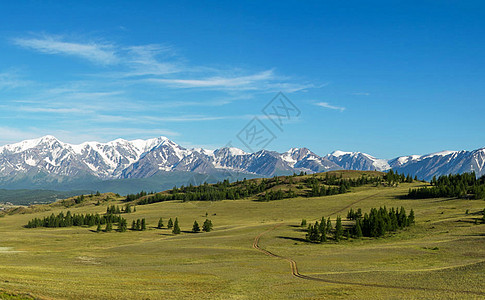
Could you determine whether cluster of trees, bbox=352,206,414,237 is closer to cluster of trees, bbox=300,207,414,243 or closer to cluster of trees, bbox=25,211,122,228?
cluster of trees, bbox=300,207,414,243

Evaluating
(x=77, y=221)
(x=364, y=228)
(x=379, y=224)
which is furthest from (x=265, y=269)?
(x=77, y=221)

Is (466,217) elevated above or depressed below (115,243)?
above

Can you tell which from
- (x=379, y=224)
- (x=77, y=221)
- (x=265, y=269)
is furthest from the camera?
(x=77, y=221)

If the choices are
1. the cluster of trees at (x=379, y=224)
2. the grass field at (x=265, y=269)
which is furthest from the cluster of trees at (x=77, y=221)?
the cluster of trees at (x=379, y=224)

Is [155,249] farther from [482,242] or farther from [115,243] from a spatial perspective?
[482,242]

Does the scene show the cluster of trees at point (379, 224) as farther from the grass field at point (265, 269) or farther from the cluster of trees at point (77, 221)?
the cluster of trees at point (77, 221)

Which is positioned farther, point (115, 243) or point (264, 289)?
point (115, 243)

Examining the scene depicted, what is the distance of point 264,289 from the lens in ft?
151

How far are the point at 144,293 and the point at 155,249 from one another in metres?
47.5

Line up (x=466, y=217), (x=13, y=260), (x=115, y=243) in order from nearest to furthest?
(x=13, y=260), (x=466, y=217), (x=115, y=243)

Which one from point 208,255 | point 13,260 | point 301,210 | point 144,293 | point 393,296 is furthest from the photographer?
point 301,210

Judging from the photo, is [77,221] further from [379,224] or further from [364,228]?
[379,224]

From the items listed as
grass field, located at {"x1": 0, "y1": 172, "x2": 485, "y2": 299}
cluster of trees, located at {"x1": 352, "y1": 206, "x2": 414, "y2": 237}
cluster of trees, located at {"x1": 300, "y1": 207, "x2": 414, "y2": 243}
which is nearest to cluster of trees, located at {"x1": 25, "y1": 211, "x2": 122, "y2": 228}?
grass field, located at {"x1": 0, "y1": 172, "x2": 485, "y2": 299}

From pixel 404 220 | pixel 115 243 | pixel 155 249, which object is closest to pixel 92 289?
pixel 155 249
